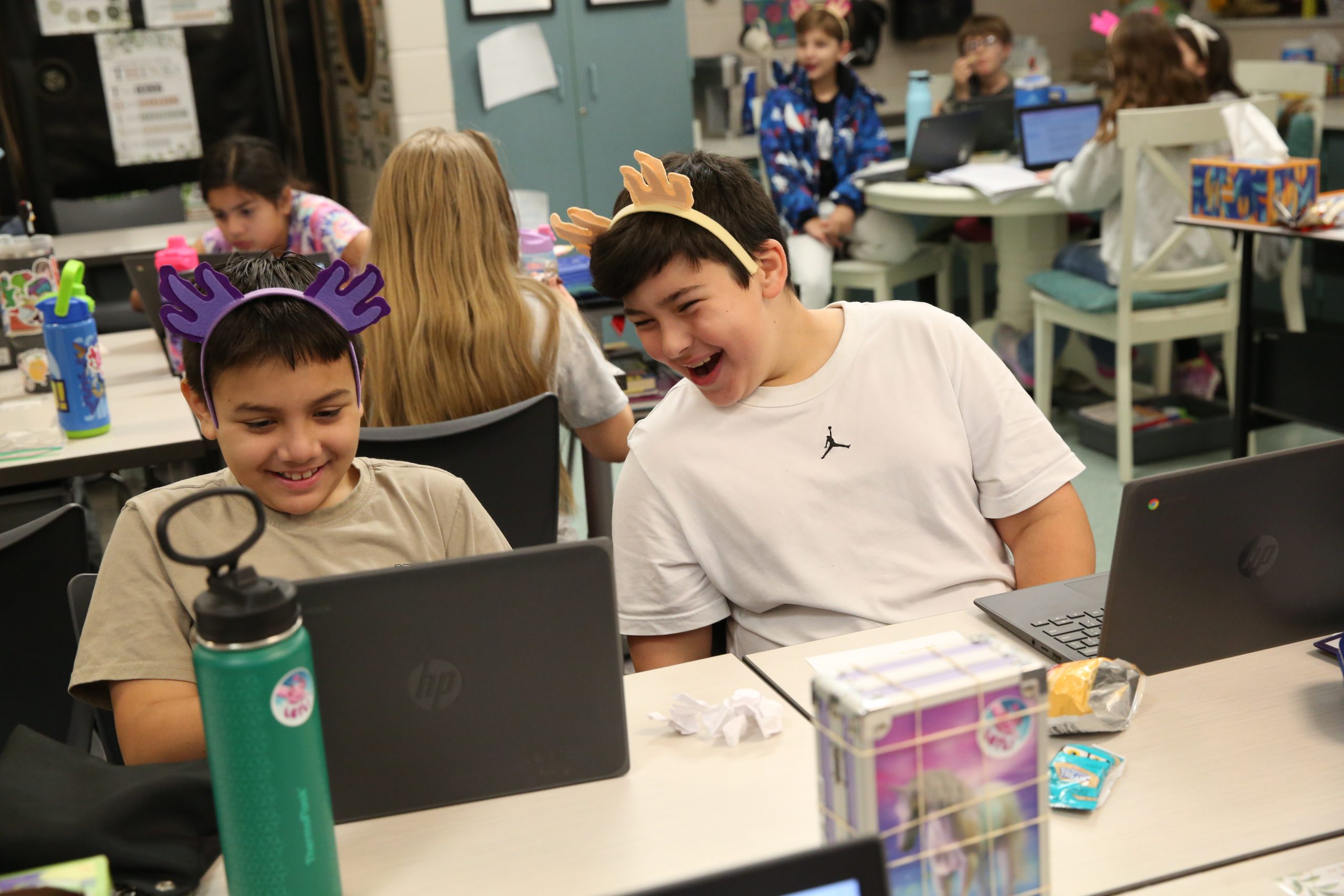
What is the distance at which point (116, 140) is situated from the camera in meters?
5.36

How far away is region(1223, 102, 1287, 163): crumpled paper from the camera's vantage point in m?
3.30

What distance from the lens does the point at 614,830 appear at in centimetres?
99

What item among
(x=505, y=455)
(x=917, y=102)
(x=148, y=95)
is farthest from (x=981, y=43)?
(x=505, y=455)

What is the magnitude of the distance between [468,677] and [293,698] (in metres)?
0.22

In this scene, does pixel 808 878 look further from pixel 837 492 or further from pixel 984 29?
pixel 984 29

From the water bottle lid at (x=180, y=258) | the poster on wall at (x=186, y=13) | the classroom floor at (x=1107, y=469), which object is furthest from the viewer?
the poster on wall at (x=186, y=13)

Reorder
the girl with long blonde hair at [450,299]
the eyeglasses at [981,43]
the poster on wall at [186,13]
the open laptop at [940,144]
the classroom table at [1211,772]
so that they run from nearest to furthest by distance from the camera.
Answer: the classroom table at [1211,772] → the girl with long blonde hair at [450,299] → the open laptop at [940,144] → the eyeglasses at [981,43] → the poster on wall at [186,13]

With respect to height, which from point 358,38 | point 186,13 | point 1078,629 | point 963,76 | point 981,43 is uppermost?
point 186,13

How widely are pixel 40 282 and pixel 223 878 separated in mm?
1967

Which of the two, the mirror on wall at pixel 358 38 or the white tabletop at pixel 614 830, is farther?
the mirror on wall at pixel 358 38

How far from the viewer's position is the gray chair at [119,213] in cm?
475

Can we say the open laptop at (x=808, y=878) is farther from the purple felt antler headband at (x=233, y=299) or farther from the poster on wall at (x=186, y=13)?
the poster on wall at (x=186, y=13)

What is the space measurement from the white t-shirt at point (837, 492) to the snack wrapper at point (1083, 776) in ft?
1.36

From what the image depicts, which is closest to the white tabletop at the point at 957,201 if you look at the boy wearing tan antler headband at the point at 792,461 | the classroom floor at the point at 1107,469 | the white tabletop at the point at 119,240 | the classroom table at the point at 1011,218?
the classroom table at the point at 1011,218
